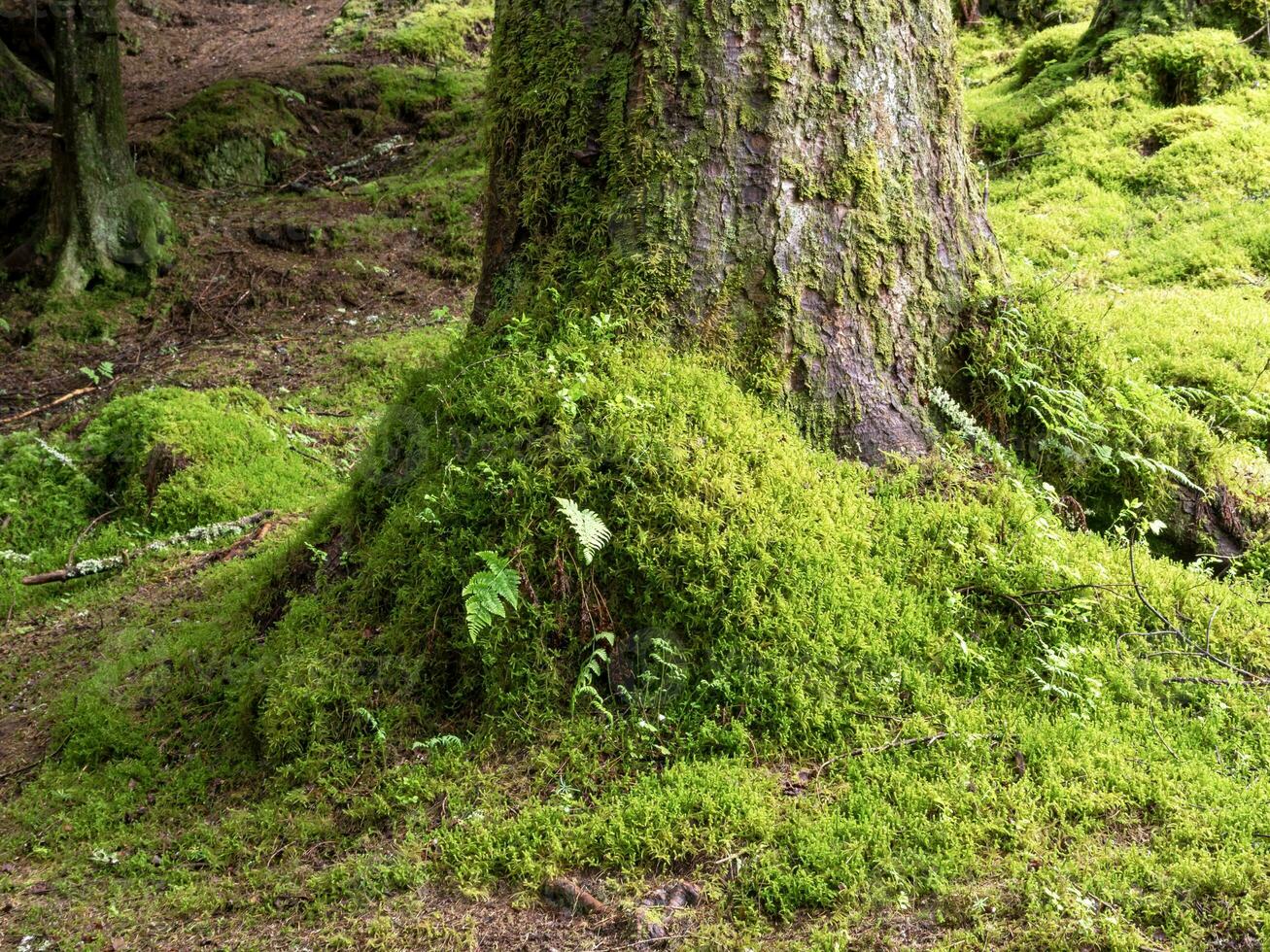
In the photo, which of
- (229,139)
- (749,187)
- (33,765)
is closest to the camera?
(749,187)

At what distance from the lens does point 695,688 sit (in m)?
3.60

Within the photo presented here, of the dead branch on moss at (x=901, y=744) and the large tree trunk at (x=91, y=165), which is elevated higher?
the large tree trunk at (x=91, y=165)

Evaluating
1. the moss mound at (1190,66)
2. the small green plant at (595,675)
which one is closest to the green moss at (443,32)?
the moss mound at (1190,66)

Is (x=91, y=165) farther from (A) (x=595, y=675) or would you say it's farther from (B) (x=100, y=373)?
(A) (x=595, y=675)

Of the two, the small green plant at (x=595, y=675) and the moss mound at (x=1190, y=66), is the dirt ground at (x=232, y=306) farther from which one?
the moss mound at (x=1190, y=66)

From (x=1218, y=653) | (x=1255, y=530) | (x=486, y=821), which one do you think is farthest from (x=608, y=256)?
(x=1255, y=530)

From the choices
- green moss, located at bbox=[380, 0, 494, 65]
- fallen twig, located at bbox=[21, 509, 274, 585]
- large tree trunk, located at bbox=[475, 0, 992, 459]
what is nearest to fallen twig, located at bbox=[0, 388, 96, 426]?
fallen twig, located at bbox=[21, 509, 274, 585]

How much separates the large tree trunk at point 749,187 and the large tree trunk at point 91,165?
905 cm

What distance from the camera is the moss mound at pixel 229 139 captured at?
1358cm

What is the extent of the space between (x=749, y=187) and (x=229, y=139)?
12.6m

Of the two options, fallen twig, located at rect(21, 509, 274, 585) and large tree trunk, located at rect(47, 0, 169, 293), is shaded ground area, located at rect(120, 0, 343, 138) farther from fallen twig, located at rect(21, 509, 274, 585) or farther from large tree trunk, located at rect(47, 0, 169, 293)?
fallen twig, located at rect(21, 509, 274, 585)

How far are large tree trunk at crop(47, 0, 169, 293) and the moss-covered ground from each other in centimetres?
724

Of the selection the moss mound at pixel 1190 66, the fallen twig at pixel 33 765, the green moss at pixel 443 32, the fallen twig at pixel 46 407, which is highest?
the green moss at pixel 443 32

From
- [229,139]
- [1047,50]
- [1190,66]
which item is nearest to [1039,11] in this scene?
[1047,50]
